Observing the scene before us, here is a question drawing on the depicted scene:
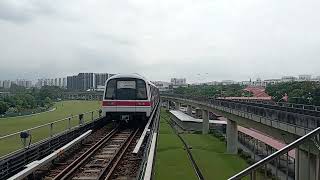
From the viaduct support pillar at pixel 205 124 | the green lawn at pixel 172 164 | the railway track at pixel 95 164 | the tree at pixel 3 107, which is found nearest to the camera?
the railway track at pixel 95 164

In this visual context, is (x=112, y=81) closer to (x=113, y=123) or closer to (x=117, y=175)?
(x=113, y=123)

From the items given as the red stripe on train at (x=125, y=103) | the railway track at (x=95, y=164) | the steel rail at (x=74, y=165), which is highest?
the red stripe on train at (x=125, y=103)

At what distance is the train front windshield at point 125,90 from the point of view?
24359 millimetres

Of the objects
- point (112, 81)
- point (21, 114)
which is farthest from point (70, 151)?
point (21, 114)

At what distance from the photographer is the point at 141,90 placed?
24672 mm

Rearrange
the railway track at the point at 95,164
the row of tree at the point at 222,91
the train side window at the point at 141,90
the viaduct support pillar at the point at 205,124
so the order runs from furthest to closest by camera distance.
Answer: the row of tree at the point at 222,91 → the viaduct support pillar at the point at 205,124 → the train side window at the point at 141,90 → the railway track at the point at 95,164

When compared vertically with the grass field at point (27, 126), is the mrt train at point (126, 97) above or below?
above

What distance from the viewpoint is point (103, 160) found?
15227 mm

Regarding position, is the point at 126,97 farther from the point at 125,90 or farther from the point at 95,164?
the point at 95,164

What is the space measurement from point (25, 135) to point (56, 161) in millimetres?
2076

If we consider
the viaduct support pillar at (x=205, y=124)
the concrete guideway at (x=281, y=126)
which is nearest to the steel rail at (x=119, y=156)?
the concrete guideway at (x=281, y=126)

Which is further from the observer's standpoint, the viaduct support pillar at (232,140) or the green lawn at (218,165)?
the viaduct support pillar at (232,140)

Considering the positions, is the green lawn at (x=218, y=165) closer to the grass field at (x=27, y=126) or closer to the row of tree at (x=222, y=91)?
the grass field at (x=27, y=126)

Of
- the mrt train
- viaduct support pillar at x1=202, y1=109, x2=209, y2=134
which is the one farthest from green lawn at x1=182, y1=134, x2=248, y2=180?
viaduct support pillar at x1=202, y1=109, x2=209, y2=134
